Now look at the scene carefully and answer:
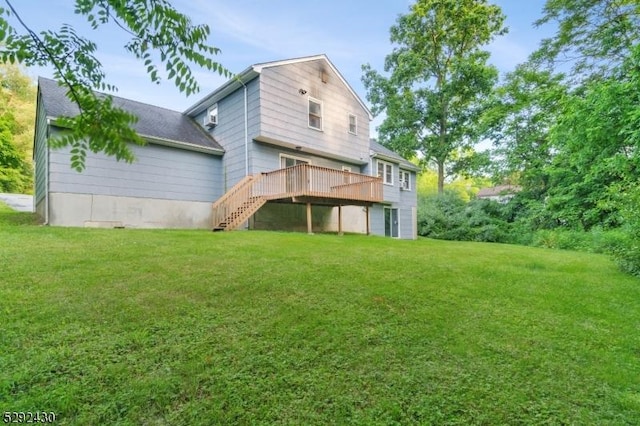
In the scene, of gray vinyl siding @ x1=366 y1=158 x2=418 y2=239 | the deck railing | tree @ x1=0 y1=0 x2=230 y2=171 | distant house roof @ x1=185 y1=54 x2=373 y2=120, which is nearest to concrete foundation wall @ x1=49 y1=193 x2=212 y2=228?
the deck railing

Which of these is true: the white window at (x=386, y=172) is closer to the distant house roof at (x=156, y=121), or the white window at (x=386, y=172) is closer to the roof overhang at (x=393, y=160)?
the roof overhang at (x=393, y=160)

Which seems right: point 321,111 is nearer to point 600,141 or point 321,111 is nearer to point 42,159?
point 600,141

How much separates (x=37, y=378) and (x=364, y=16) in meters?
12.6

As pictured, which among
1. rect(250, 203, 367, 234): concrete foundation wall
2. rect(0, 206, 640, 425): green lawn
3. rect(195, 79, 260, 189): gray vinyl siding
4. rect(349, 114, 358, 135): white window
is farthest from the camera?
rect(349, 114, 358, 135): white window

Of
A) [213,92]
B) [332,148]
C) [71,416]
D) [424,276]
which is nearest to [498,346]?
[424,276]

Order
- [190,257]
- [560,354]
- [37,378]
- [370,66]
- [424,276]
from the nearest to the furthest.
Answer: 1. [37,378]
2. [560,354]
3. [424,276]
4. [190,257]
5. [370,66]

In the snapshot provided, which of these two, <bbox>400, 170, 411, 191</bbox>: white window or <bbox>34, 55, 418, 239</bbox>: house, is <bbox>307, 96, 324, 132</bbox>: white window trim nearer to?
<bbox>34, 55, 418, 239</bbox>: house

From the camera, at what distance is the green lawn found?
7.61 ft

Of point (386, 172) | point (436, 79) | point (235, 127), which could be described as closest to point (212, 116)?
point (235, 127)

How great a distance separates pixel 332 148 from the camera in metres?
14.0

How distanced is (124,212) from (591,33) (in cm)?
2202

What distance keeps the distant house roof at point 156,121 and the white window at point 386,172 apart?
7.75 meters

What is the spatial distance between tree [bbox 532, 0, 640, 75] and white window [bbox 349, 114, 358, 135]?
11297 mm

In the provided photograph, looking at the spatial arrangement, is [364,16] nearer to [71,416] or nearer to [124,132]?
[124,132]
